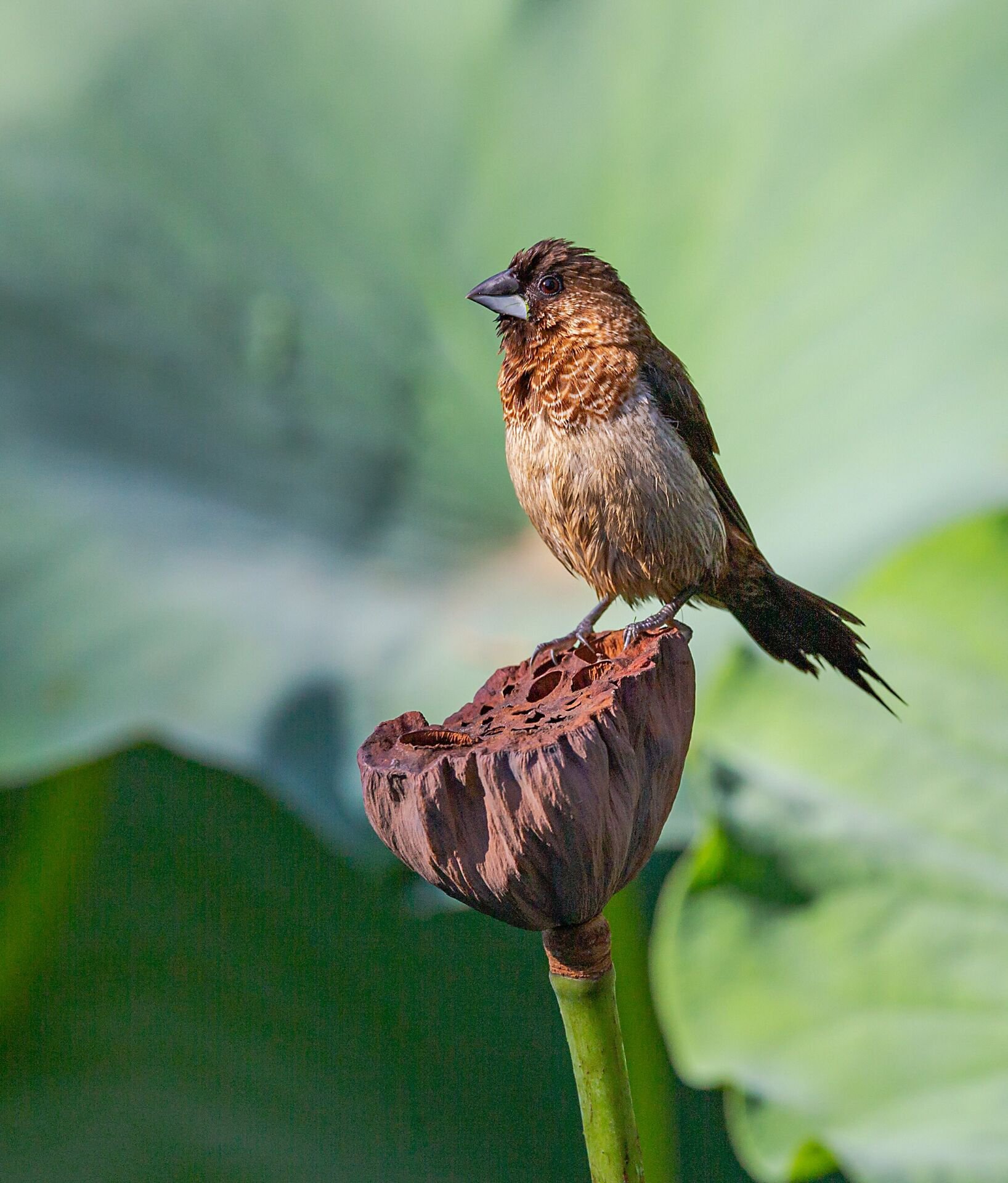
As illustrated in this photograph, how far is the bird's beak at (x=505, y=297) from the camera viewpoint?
64 centimetres

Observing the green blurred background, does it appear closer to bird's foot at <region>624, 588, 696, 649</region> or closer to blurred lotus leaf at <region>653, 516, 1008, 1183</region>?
blurred lotus leaf at <region>653, 516, 1008, 1183</region>

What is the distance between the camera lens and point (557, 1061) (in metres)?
1.58

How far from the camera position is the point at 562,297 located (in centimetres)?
65

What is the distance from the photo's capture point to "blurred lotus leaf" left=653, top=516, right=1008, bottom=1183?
1.07 meters

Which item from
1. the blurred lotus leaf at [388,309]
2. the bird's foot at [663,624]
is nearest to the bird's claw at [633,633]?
the bird's foot at [663,624]

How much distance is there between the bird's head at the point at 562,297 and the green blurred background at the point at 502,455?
0.41 metres

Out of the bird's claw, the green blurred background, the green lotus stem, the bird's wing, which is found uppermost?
the green blurred background

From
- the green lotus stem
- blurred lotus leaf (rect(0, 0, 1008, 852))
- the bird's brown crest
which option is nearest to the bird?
the bird's brown crest

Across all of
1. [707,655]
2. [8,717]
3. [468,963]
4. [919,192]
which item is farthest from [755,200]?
[468,963]

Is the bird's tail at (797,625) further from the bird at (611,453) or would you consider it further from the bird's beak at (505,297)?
the bird's beak at (505,297)

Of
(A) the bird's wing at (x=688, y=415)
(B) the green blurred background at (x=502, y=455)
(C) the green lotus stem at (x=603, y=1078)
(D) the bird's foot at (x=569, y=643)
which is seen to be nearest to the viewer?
(C) the green lotus stem at (x=603, y=1078)

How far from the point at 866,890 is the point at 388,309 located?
699 mm

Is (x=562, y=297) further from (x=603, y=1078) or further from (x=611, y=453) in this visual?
(x=603, y=1078)

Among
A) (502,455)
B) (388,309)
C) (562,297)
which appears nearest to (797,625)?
(562,297)
